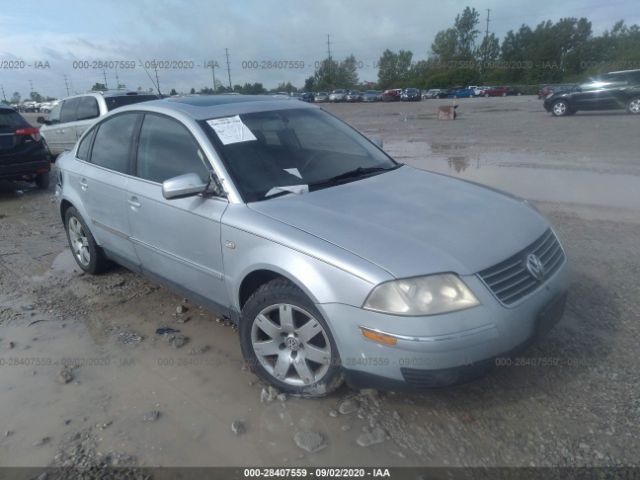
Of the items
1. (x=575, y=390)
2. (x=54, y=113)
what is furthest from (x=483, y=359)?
(x=54, y=113)

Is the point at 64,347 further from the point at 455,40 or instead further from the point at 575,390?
the point at 455,40

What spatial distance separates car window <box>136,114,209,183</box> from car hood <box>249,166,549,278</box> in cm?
74

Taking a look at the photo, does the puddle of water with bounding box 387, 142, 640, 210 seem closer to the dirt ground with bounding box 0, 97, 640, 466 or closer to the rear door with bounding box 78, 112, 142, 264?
the dirt ground with bounding box 0, 97, 640, 466

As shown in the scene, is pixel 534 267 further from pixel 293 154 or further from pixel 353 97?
pixel 353 97

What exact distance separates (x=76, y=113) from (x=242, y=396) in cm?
959

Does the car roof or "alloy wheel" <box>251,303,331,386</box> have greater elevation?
the car roof

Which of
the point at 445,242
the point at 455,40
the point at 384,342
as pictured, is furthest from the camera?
the point at 455,40

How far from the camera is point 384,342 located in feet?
7.57

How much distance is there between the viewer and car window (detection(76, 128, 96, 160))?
455cm

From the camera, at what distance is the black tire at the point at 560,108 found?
19031mm

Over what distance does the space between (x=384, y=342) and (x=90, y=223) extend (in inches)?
131

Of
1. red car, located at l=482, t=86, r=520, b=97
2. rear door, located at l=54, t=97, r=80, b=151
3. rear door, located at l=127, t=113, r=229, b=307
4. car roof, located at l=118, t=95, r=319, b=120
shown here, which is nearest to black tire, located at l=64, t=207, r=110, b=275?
rear door, located at l=127, t=113, r=229, b=307

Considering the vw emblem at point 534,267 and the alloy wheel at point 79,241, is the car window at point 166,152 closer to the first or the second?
the alloy wheel at point 79,241

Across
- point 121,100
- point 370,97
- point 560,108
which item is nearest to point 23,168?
point 121,100
